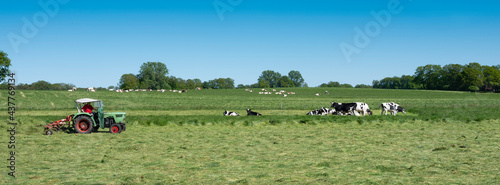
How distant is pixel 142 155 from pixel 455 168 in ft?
30.0

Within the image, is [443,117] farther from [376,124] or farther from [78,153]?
[78,153]

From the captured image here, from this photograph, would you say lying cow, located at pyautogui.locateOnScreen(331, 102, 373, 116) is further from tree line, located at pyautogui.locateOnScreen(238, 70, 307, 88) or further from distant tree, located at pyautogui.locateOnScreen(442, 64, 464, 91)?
tree line, located at pyautogui.locateOnScreen(238, 70, 307, 88)

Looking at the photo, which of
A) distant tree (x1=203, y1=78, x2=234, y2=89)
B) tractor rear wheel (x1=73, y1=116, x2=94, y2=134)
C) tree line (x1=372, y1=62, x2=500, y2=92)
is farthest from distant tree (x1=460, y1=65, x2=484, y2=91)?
tractor rear wheel (x1=73, y1=116, x2=94, y2=134)

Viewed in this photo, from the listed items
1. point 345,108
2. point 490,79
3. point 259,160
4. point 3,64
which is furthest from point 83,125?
point 490,79

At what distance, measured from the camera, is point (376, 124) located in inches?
942

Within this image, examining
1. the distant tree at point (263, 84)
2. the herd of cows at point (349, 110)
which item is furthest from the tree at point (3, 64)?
the distant tree at point (263, 84)

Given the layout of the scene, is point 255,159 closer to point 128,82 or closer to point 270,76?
point 128,82

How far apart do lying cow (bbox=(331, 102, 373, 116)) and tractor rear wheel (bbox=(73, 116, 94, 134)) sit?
22.9 meters

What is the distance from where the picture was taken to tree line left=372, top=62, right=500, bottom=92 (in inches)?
4839

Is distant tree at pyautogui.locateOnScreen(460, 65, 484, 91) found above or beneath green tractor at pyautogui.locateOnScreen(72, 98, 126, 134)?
above

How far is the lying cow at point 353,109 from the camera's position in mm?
34028

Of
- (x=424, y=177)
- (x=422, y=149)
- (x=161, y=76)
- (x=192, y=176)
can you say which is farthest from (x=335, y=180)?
(x=161, y=76)

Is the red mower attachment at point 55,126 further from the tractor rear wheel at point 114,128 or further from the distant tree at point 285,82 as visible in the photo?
the distant tree at point 285,82

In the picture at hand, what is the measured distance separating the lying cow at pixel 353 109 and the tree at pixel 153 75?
102 m
